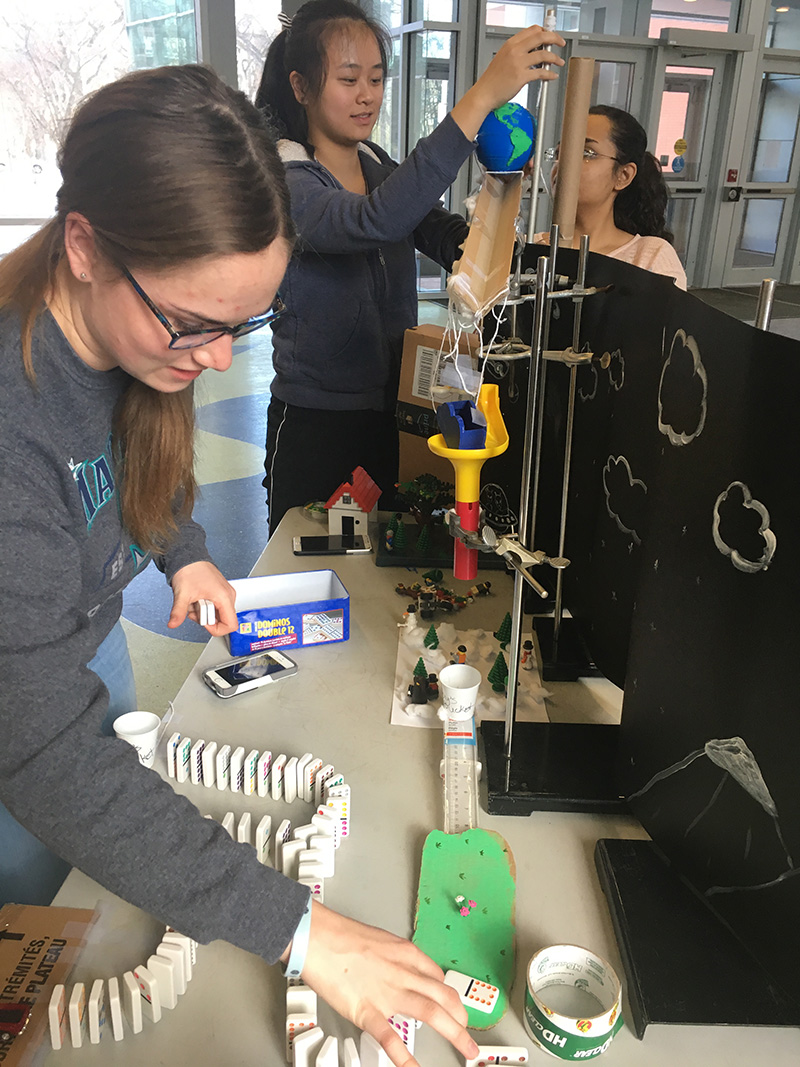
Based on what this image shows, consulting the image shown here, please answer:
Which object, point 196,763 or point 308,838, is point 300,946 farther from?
point 196,763

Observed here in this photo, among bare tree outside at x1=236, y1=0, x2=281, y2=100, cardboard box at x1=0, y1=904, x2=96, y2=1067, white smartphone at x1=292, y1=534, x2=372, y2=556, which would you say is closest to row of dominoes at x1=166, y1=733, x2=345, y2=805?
cardboard box at x1=0, y1=904, x2=96, y2=1067

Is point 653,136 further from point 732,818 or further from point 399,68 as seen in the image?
point 732,818

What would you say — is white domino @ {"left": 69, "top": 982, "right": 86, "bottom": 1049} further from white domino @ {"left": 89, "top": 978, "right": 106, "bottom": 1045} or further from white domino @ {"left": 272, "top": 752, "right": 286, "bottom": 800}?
white domino @ {"left": 272, "top": 752, "right": 286, "bottom": 800}

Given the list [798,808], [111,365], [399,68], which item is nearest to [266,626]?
[111,365]

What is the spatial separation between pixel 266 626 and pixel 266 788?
31 centimetres

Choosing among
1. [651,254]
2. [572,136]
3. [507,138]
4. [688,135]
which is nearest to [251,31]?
[688,135]

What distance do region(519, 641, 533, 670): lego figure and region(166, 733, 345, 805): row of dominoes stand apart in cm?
36

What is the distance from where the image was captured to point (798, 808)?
2.04 ft

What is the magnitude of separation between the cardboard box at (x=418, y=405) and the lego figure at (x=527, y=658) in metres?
0.52

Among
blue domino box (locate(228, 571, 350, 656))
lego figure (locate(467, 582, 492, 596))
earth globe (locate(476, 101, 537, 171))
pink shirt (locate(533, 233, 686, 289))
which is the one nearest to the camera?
earth globe (locate(476, 101, 537, 171))

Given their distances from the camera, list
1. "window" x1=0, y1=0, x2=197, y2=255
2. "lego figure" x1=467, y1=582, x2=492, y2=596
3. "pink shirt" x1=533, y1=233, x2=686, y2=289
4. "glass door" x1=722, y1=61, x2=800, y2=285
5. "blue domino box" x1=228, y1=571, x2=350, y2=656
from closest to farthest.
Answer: "blue domino box" x1=228, y1=571, x2=350, y2=656 < "lego figure" x1=467, y1=582, x2=492, y2=596 < "pink shirt" x1=533, y1=233, x2=686, y2=289 < "window" x1=0, y1=0, x2=197, y2=255 < "glass door" x1=722, y1=61, x2=800, y2=285

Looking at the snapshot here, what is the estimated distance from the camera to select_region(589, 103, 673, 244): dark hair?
194 cm

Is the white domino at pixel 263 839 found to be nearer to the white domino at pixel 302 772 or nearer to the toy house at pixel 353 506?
the white domino at pixel 302 772

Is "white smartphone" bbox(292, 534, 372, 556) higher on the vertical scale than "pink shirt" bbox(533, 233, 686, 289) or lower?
lower
